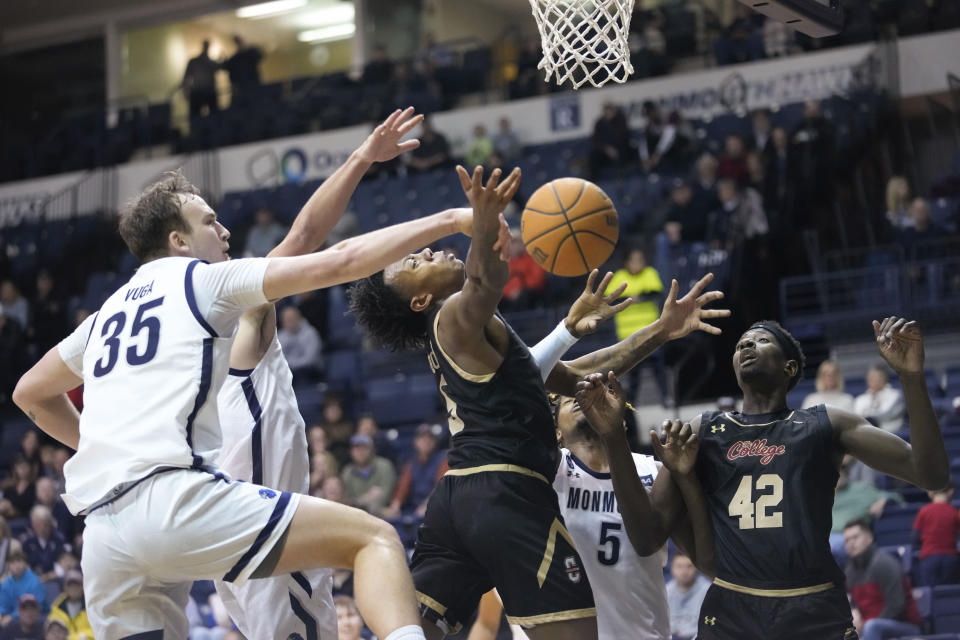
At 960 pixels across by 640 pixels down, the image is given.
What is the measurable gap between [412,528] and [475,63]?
9823 millimetres

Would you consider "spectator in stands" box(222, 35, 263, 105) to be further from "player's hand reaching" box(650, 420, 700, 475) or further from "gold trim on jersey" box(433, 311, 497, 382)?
"player's hand reaching" box(650, 420, 700, 475)

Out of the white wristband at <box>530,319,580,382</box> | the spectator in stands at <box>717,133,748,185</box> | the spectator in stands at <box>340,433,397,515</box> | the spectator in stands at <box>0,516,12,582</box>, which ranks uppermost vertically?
the white wristband at <box>530,319,580,382</box>

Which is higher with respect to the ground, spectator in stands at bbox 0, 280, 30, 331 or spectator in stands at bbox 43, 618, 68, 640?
spectator in stands at bbox 0, 280, 30, 331

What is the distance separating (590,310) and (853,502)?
4431 mm

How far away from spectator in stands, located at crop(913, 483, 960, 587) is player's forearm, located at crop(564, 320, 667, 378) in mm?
3743

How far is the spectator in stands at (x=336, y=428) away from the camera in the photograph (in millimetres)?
12023

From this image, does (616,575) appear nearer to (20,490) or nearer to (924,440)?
(924,440)

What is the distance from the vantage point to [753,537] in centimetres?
460

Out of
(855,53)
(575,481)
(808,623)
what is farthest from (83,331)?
(855,53)

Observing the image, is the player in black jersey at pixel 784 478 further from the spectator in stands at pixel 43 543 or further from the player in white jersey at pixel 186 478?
the spectator in stands at pixel 43 543

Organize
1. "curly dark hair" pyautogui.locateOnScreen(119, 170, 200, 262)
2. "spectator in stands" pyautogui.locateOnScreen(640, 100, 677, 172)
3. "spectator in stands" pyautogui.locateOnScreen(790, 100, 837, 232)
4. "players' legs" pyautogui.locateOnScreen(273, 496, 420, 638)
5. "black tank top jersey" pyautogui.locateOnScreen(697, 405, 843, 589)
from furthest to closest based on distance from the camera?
"spectator in stands" pyautogui.locateOnScreen(640, 100, 677, 172), "spectator in stands" pyautogui.locateOnScreen(790, 100, 837, 232), "black tank top jersey" pyautogui.locateOnScreen(697, 405, 843, 589), "curly dark hair" pyautogui.locateOnScreen(119, 170, 200, 262), "players' legs" pyautogui.locateOnScreen(273, 496, 420, 638)

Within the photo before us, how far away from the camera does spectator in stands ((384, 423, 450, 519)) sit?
11008 mm

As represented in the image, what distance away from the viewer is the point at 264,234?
16062 millimetres

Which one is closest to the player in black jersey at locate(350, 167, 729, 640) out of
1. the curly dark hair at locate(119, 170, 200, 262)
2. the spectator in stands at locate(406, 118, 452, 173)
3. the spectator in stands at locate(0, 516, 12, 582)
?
the curly dark hair at locate(119, 170, 200, 262)
